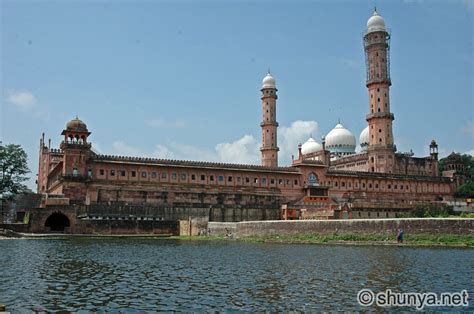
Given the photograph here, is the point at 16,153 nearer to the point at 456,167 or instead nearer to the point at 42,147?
the point at 42,147

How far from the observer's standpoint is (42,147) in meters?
72.4

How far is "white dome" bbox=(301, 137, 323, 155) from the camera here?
83.2 metres

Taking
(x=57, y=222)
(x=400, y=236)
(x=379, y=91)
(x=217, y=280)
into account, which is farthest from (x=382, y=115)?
(x=217, y=280)

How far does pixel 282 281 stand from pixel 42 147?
64.1 metres

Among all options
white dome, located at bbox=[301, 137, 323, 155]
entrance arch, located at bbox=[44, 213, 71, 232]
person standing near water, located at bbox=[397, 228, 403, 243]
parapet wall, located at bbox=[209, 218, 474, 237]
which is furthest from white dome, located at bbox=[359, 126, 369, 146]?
person standing near water, located at bbox=[397, 228, 403, 243]

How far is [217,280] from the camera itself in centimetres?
1606

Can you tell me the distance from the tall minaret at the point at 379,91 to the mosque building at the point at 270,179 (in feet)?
0.45

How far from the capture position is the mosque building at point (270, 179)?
5253 cm

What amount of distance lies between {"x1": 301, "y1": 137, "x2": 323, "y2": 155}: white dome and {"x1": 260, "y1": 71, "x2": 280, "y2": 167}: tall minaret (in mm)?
7937

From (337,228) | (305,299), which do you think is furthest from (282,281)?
(337,228)

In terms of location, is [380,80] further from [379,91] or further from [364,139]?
[364,139]

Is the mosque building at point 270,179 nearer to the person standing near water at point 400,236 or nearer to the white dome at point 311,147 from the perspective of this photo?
the white dome at point 311,147

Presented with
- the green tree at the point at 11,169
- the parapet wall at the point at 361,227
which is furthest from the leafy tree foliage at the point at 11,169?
the parapet wall at the point at 361,227

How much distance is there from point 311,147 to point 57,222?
1820 inches
